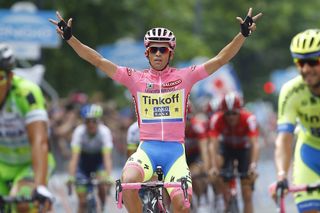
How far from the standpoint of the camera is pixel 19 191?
32.3 feet

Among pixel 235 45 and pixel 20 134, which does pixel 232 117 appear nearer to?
pixel 235 45

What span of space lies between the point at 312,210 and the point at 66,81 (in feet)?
91.6

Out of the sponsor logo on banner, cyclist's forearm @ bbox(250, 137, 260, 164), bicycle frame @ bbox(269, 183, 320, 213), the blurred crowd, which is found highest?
the blurred crowd

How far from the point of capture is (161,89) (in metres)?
11.2

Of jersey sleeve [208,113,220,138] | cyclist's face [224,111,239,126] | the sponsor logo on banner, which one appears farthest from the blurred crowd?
the sponsor logo on banner

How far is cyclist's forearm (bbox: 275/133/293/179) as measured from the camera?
30.2 ft

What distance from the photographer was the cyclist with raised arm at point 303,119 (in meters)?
9.01

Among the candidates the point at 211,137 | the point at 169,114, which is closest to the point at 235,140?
the point at 211,137

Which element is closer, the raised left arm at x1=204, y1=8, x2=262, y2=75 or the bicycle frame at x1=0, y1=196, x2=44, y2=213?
the bicycle frame at x1=0, y1=196, x2=44, y2=213

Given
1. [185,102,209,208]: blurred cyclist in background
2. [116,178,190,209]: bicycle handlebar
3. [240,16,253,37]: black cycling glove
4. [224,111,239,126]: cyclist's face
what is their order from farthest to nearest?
[185,102,209,208]: blurred cyclist in background < [224,111,239,126]: cyclist's face < [240,16,253,37]: black cycling glove < [116,178,190,209]: bicycle handlebar

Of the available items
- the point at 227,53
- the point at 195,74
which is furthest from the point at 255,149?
the point at 227,53

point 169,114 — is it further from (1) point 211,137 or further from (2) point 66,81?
(2) point 66,81

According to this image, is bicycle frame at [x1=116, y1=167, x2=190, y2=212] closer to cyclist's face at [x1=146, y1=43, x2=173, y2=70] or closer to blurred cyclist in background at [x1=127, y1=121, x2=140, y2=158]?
cyclist's face at [x1=146, y1=43, x2=173, y2=70]

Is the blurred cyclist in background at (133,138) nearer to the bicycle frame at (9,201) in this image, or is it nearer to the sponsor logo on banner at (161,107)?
the sponsor logo on banner at (161,107)
